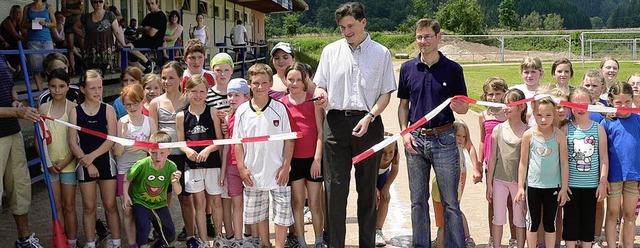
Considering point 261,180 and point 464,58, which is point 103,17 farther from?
point 464,58

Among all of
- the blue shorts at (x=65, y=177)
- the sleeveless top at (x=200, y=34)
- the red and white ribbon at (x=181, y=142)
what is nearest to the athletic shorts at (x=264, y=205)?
the red and white ribbon at (x=181, y=142)

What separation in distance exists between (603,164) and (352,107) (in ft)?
6.27

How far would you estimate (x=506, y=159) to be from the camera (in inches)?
200

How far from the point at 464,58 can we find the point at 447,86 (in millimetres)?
46720

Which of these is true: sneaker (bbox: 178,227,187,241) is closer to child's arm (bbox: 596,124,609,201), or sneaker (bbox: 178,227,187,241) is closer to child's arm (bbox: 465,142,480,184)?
child's arm (bbox: 465,142,480,184)

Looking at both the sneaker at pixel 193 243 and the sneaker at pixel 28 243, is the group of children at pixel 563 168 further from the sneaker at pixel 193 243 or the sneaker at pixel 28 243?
the sneaker at pixel 28 243

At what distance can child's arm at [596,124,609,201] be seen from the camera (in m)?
4.81

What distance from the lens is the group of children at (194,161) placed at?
198 inches

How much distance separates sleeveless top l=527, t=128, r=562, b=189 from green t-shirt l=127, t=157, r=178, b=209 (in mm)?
2754

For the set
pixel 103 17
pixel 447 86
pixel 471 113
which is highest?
pixel 103 17

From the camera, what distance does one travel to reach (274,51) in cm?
580

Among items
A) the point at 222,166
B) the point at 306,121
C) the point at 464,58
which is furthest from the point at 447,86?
the point at 464,58

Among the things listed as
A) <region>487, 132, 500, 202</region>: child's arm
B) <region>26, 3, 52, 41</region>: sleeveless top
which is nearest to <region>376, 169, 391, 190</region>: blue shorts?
<region>487, 132, 500, 202</region>: child's arm

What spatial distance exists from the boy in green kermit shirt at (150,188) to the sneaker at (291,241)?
3.28 feet
